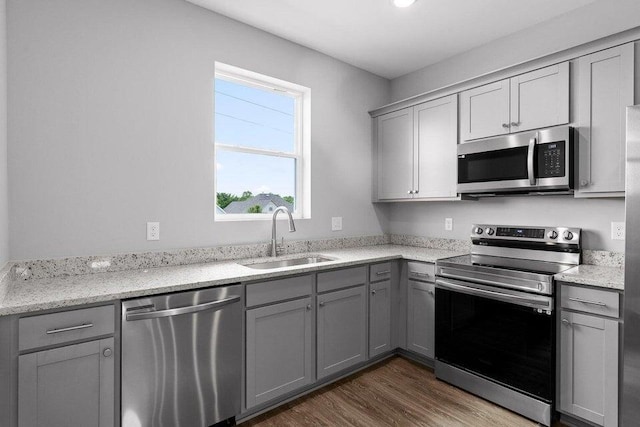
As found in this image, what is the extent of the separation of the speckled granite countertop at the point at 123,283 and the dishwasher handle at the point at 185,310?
0.10m

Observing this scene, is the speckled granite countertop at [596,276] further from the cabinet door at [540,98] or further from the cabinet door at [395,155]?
the cabinet door at [395,155]

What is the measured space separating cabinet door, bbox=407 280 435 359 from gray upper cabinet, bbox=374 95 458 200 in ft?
2.71

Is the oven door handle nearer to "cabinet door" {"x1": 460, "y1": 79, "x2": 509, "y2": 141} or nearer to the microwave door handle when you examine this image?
the microwave door handle

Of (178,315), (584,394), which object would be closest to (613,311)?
(584,394)

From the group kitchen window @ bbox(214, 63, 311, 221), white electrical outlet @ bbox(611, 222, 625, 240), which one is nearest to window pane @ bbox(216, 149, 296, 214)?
kitchen window @ bbox(214, 63, 311, 221)

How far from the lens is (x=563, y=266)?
2404mm

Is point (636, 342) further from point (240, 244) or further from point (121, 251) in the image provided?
point (121, 251)

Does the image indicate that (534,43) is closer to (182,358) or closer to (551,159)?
(551,159)

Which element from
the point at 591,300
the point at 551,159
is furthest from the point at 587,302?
the point at 551,159

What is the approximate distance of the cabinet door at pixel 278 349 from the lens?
2.14 metres

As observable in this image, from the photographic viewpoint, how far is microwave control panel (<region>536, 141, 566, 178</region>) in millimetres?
2291

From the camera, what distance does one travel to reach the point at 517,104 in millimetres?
2564

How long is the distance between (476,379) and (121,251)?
2.50m

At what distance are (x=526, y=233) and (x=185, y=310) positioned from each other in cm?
249
